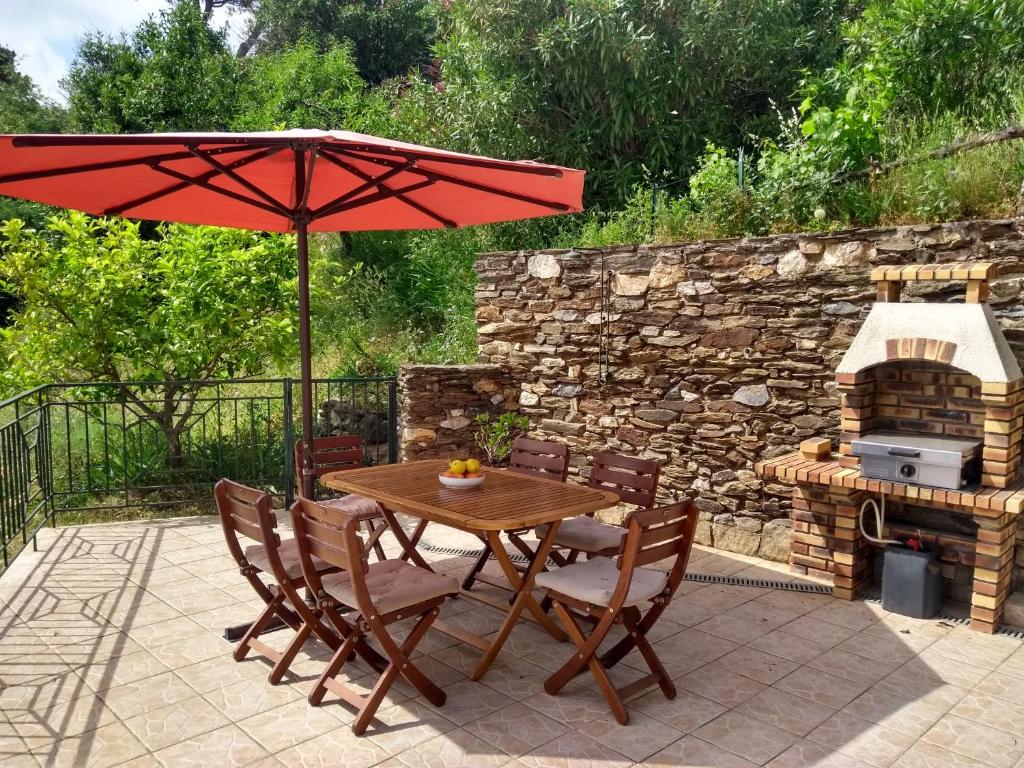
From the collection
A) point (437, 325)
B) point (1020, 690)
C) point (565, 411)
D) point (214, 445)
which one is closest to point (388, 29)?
point (437, 325)

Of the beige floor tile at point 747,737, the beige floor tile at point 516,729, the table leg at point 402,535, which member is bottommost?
the beige floor tile at point 747,737

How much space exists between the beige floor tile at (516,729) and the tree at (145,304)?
15.8ft

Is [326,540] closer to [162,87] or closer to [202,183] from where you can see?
[202,183]

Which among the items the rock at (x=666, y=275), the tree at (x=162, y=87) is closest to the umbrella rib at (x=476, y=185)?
the rock at (x=666, y=275)

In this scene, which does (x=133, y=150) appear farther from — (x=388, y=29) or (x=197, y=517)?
(x=388, y=29)

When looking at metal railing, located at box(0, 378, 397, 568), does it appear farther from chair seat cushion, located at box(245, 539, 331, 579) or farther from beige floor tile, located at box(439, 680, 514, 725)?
beige floor tile, located at box(439, 680, 514, 725)

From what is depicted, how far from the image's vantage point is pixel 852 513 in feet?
15.2

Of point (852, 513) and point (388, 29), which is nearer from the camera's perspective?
point (852, 513)

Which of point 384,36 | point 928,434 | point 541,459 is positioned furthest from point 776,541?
point 384,36

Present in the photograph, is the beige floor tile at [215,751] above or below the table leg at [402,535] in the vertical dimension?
below

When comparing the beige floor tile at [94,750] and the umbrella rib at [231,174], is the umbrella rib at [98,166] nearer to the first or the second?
the umbrella rib at [231,174]

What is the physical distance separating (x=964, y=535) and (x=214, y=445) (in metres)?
6.84

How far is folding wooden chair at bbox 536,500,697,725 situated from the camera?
317cm

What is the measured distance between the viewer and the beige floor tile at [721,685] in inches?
134
